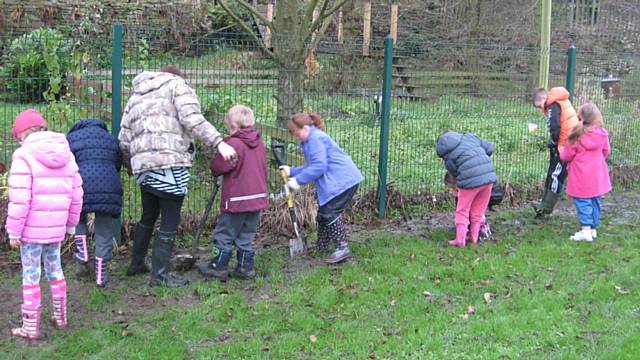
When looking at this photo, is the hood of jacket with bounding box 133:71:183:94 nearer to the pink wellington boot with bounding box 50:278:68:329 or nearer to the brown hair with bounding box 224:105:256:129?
the brown hair with bounding box 224:105:256:129

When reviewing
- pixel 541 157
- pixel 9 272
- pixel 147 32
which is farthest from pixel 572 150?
pixel 9 272

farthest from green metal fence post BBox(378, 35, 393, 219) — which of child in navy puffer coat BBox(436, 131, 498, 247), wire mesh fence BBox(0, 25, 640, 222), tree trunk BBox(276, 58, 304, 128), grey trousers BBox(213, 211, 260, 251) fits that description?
grey trousers BBox(213, 211, 260, 251)

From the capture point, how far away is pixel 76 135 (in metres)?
5.83

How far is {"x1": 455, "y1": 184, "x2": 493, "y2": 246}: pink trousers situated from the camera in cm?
707

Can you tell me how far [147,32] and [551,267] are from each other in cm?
432

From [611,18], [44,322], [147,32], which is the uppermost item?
[611,18]

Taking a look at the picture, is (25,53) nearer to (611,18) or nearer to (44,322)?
(44,322)

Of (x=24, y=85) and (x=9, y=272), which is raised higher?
(x=24, y=85)

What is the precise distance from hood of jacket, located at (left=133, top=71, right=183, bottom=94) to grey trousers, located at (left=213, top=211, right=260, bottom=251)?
1224 mm

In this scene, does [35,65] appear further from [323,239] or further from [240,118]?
[323,239]

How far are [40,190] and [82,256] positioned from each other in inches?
56.9

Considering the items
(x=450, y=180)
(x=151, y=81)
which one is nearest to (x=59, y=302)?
(x=151, y=81)

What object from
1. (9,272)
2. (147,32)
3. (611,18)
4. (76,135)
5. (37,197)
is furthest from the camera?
(611,18)

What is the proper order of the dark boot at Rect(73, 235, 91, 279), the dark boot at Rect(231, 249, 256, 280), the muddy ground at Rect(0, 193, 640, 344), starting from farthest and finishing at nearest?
the dark boot at Rect(231, 249, 256, 280), the dark boot at Rect(73, 235, 91, 279), the muddy ground at Rect(0, 193, 640, 344)
